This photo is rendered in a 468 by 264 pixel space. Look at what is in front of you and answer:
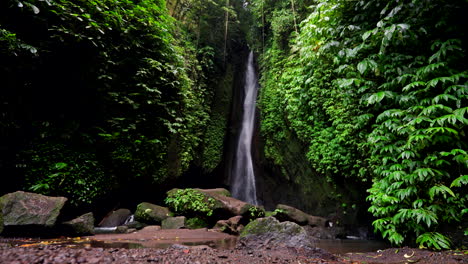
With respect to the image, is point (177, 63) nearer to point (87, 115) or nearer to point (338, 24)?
point (87, 115)

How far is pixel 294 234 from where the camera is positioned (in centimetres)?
416

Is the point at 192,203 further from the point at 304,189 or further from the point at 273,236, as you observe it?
the point at 304,189

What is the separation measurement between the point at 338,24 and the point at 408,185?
10.7 feet

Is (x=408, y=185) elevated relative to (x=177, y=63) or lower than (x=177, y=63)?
lower

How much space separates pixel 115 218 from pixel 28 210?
3.35 m

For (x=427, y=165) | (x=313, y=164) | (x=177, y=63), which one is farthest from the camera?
(x=177, y=63)

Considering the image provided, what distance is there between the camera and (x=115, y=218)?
7328mm

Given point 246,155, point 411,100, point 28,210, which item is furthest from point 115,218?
point 411,100

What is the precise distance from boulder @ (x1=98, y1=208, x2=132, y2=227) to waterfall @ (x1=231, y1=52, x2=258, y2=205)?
A: 5955mm

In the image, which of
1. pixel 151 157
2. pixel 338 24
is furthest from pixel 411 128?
pixel 151 157

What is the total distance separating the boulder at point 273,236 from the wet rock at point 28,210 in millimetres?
3580

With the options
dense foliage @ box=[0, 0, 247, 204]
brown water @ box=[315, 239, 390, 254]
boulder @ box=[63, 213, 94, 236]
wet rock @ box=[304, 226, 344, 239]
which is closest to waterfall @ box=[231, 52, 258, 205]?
dense foliage @ box=[0, 0, 247, 204]

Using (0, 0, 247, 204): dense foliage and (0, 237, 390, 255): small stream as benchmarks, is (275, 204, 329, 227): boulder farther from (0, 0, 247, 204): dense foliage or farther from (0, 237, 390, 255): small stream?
(0, 0, 247, 204): dense foliage

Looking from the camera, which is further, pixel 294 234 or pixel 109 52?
pixel 109 52
